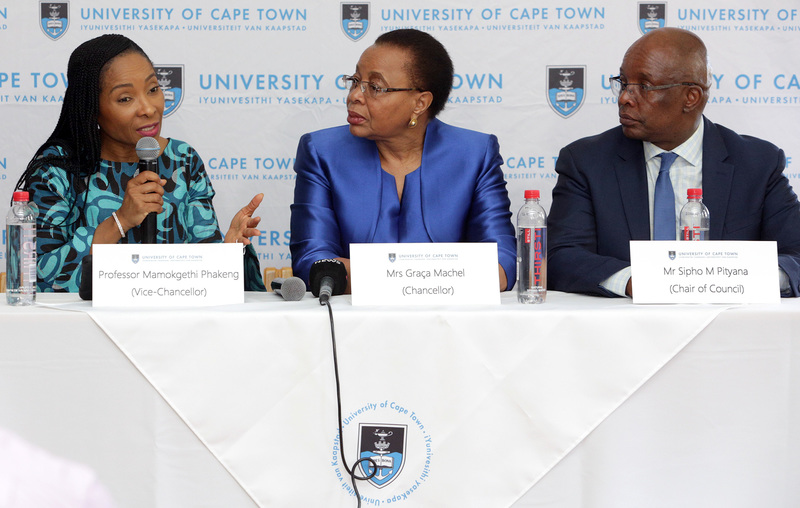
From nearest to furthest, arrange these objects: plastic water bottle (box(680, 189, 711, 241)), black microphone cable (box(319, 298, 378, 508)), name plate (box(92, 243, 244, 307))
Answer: black microphone cable (box(319, 298, 378, 508)) → name plate (box(92, 243, 244, 307)) → plastic water bottle (box(680, 189, 711, 241))

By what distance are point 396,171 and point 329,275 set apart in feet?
2.55

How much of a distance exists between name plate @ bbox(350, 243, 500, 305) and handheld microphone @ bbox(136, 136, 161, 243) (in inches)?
21.0

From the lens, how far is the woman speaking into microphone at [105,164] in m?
2.12

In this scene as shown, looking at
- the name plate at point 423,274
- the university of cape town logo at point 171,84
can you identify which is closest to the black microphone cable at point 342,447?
the name plate at point 423,274

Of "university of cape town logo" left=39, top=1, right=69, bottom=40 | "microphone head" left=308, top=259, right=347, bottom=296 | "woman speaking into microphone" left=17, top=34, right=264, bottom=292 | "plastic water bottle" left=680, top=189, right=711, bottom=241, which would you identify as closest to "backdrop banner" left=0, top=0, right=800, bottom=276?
"university of cape town logo" left=39, top=1, right=69, bottom=40

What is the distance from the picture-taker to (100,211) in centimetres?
222

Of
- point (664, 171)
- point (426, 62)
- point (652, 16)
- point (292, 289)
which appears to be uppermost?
point (652, 16)

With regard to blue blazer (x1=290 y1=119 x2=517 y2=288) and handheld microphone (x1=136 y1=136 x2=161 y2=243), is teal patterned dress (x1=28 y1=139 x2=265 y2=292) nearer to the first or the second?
blue blazer (x1=290 y1=119 x2=517 y2=288)

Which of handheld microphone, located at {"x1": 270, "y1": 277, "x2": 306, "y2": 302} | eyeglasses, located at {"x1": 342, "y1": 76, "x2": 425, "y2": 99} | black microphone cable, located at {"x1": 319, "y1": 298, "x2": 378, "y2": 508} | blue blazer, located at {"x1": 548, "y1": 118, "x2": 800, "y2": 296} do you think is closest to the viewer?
black microphone cable, located at {"x1": 319, "y1": 298, "x2": 378, "y2": 508}

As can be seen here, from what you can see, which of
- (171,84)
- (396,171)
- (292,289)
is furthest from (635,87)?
(171,84)

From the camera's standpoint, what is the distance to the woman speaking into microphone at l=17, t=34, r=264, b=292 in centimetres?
212

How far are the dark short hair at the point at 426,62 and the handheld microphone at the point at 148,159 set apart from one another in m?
0.86

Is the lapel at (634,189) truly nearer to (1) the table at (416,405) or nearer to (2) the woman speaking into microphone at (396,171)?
(2) the woman speaking into microphone at (396,171)

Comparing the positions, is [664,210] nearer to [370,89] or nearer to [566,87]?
[370,89]
